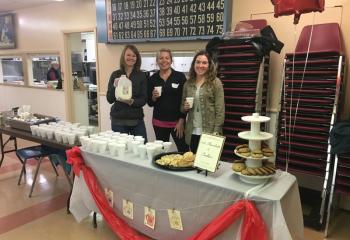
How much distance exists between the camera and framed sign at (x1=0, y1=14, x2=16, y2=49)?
21.8 ft

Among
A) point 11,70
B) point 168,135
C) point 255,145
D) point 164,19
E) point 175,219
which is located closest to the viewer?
point 255,145

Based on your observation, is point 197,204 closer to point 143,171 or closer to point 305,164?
point 143,171

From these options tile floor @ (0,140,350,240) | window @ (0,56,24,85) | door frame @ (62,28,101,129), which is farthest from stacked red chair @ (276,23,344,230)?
window @ (0,56,24,85)

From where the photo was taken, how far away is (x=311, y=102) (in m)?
2.63

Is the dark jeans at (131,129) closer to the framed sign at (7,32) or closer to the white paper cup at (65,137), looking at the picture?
the white paper cup at (65,137)

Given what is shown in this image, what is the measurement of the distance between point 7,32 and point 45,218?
567 centimetres

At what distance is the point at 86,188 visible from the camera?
2414mm

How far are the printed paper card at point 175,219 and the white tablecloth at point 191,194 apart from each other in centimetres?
3

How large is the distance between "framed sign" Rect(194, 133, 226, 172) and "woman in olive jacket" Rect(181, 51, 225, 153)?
0.81 meters

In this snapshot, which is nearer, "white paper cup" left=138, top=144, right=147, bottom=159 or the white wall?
"white paper cup" left=138, top=144, right=147, bottom=159

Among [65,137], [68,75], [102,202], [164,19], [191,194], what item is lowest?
[102,202]

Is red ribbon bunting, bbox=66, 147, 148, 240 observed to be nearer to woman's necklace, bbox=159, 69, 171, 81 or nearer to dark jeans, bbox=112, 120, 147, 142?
dark jeans, bbox=112, 120, 147, 142

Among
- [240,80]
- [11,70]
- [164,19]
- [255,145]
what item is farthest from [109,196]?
[11,70]

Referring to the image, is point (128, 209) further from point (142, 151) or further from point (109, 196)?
point (142, 151)
